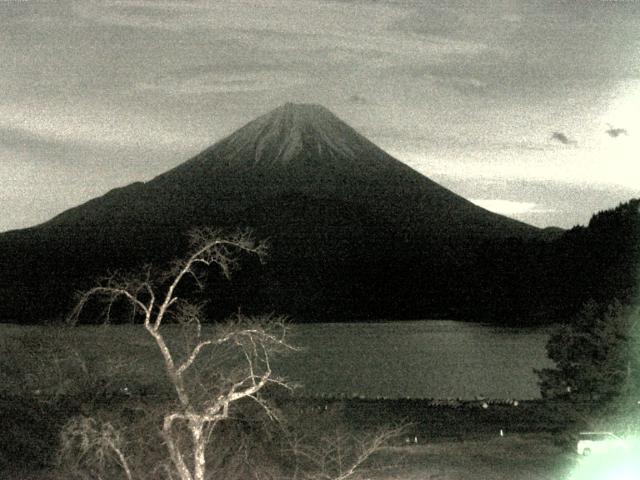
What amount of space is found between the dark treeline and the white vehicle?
171ft

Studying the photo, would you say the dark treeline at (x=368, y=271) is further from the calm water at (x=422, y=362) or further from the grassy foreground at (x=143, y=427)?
the grassy foreground at (x=143, y=427)

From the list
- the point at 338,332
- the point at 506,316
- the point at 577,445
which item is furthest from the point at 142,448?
the point at 506,316

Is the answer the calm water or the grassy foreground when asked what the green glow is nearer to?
the grassy foreground

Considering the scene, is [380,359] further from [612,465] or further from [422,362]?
[612,465]

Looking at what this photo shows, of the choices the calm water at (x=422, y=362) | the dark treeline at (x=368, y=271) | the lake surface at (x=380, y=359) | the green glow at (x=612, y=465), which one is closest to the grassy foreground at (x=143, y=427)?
the lake surface at (x=380, y=359)

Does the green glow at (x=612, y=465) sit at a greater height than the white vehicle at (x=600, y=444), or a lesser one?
lesser

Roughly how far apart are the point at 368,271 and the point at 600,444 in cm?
11796

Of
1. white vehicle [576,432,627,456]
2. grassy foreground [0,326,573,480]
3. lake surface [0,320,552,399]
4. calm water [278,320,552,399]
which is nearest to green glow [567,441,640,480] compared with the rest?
white vehicle [576,432,627,456]

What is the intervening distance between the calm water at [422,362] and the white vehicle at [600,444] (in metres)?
16.4

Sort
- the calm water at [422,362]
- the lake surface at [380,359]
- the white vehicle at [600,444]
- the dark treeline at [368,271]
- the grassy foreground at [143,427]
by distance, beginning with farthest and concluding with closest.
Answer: the dark treeline at [368,271] < the calm water at [422,362] < the lake surface at [380,359] < the white vehicle at [600,444] < the grassy foreground at [143,427]

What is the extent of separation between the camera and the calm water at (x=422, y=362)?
4134cm

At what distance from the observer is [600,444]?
618 inches

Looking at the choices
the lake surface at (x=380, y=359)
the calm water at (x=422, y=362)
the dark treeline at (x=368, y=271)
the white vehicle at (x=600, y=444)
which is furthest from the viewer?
the dark treeline at (x=368, y=271)

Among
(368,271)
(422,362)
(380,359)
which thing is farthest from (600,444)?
(368,271)
